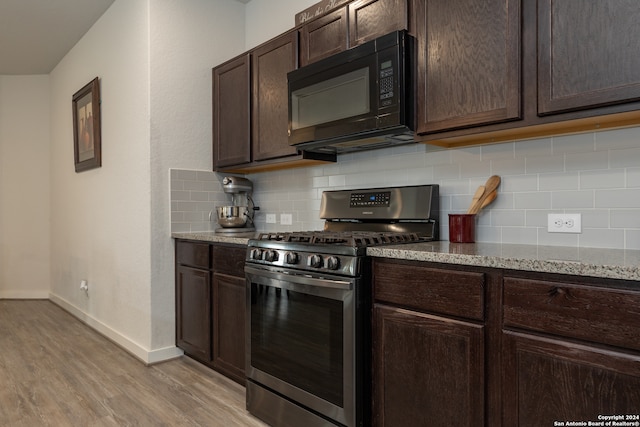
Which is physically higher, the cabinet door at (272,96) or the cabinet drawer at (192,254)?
the cabinet door at (272,96)

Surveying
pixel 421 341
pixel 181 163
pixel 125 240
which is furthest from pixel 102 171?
pixel 421 341

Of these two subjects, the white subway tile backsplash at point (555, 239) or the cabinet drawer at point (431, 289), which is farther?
the white subway tile backsplash at point (555, 239)

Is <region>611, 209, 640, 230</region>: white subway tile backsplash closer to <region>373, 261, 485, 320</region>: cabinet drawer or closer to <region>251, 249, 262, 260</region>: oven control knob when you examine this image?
<region>373, 261, 485, 320</region>: cabinet drawer

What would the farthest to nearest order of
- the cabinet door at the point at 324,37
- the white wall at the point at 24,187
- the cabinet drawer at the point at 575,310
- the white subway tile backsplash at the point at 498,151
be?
the white wall at the point at 24,187 < the cabinet door at the point at 324,37 < the white subway tile backsplash at the point at 498,151 < the cabinet drawer at the point at 575,310

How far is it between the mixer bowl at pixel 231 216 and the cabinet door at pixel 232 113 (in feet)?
1.11

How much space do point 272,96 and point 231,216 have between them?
37.4 inches

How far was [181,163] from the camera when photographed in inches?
129

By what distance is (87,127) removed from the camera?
416cm

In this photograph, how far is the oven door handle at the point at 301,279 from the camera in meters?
1.81

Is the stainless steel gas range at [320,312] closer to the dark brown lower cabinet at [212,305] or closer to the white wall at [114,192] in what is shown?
the dark brown lower cabinet at [212,305]

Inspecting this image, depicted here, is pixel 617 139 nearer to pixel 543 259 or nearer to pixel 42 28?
pixel 543 259

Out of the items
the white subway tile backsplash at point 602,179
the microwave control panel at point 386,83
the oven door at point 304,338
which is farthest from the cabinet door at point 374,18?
the oven door at point 304,338

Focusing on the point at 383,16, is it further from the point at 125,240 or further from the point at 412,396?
the point at 125,240

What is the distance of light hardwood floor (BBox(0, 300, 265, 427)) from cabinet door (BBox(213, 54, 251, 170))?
1534 millimetres
